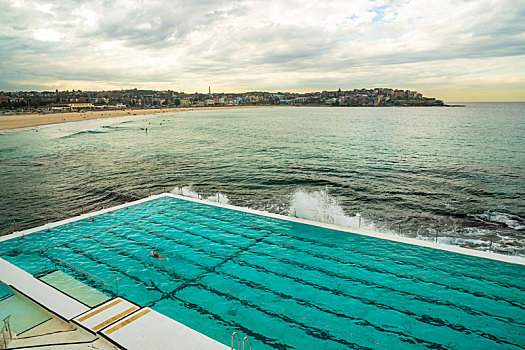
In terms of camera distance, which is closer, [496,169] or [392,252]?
[392,252]

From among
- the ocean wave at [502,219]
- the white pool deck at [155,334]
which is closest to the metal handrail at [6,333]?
the white pool deck at [155,334]

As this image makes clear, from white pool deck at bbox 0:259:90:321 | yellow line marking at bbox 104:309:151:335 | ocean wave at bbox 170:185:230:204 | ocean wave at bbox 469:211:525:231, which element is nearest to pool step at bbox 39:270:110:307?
white pool deck at bbox 0:259:90:321

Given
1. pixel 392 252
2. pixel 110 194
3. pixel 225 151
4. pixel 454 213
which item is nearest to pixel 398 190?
pixel 454 213

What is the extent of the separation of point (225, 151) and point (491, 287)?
4186cm

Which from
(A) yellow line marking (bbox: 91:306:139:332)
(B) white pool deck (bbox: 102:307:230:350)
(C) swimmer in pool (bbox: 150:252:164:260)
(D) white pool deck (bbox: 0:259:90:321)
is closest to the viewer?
(B) white pool deck (bbox: 102:307:230:350)

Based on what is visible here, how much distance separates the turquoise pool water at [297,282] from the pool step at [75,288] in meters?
0.74

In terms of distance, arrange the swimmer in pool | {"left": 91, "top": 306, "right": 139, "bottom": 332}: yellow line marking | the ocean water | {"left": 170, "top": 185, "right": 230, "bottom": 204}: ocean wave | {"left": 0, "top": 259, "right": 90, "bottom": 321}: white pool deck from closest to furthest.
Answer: {"left": 91, "top": 306, "right": 139, "bottom": 332}: yellow line marking → {"left": 0, "top": 259, "right": 90, "bottom": 321}: white pool deck → the swimmer in pool → the ocean water → {"left": 170, "top": 185, "right": 230, "bottom": 204}: ocean wave

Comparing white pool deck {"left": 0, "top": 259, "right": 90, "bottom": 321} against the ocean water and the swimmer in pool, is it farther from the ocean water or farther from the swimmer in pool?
the ocean water

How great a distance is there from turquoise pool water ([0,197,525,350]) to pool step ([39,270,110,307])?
738 millimetres

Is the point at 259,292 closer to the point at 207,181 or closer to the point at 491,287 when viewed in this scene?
the point at 491,287

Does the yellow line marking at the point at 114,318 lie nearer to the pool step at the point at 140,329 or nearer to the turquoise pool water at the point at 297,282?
the pool step at the point at 140,329

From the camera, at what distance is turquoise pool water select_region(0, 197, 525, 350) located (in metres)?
8.15

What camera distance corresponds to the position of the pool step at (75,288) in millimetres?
9438

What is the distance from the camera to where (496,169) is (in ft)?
116
